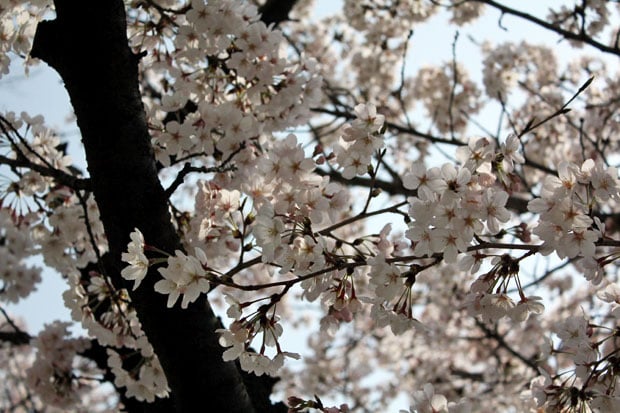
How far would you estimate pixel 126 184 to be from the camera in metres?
2.14

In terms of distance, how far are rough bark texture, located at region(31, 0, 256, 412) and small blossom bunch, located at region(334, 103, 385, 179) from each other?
0.68 meters

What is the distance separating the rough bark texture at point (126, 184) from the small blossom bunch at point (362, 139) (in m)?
0.68

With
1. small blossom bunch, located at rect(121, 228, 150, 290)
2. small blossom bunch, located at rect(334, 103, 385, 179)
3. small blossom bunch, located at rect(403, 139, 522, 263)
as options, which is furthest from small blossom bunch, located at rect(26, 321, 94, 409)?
small blossom bunch, located at rect(403, 139, 522, 263)

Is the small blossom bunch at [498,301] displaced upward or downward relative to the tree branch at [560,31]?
downward

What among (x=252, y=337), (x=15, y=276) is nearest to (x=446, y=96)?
(x=15, y=276)

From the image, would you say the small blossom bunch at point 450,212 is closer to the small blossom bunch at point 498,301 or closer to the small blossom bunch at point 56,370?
the small blossom bunch at point 498,301

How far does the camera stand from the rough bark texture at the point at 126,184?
2.12 meters

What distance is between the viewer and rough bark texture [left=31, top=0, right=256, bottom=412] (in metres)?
2.12

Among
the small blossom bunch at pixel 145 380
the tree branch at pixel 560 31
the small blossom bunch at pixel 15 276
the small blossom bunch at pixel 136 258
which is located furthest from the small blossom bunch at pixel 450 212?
the small blossom bunch at pixel 15 276

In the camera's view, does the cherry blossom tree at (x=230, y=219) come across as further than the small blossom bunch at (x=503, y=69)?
No

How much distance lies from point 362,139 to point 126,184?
0.84 meters

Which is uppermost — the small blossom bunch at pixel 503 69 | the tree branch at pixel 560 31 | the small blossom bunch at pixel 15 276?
the small blossom bunch at pixel 503 69

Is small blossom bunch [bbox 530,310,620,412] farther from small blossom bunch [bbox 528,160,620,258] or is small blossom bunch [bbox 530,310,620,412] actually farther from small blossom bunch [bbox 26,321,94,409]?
small blossom bunch [bbox 26,321,94,409]

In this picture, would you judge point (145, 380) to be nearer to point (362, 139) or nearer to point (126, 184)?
point (126, 184)
